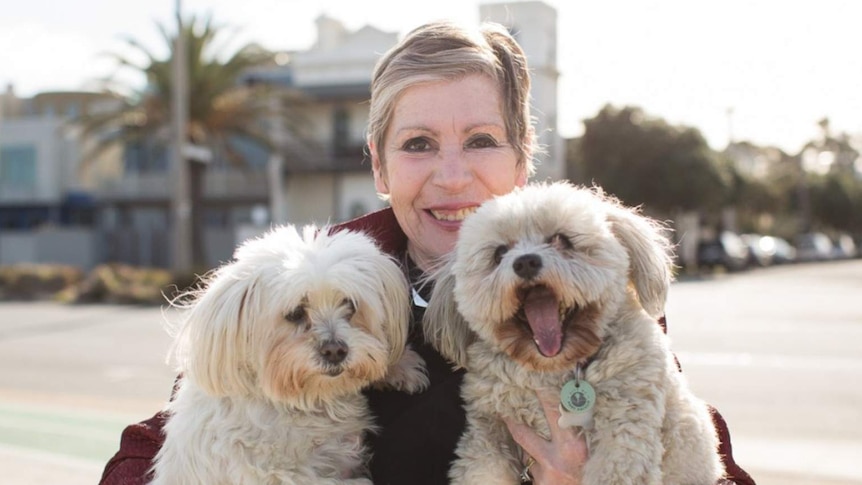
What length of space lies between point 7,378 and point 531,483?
1191 centimetres

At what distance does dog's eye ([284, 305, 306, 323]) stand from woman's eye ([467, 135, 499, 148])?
2.56 ft

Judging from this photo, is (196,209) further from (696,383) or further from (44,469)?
(44,469)

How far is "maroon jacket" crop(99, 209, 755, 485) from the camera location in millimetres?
2525

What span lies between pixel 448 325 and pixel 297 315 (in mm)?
520

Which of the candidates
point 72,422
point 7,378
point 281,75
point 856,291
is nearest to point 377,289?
point 72,422

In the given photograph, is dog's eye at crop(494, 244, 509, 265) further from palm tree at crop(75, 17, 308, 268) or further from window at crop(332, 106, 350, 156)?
window at crop(332, 106, 350, 156)

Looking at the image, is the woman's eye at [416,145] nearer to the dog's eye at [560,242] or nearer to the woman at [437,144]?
the woman at [437,144]

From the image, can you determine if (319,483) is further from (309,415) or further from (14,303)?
(14,303)

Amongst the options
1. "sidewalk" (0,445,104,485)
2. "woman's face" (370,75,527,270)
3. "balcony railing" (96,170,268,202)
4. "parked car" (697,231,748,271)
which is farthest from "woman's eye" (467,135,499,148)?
"parked car" (697,231,748,271)

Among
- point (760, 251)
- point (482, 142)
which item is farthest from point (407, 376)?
point (760, 251)

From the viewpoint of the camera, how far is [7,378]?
12.7 metres

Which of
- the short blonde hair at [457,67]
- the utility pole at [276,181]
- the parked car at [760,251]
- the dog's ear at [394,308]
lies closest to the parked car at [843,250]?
the parked car at [760,251]

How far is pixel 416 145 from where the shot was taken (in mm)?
3098

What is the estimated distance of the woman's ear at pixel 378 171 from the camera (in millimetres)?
3350
